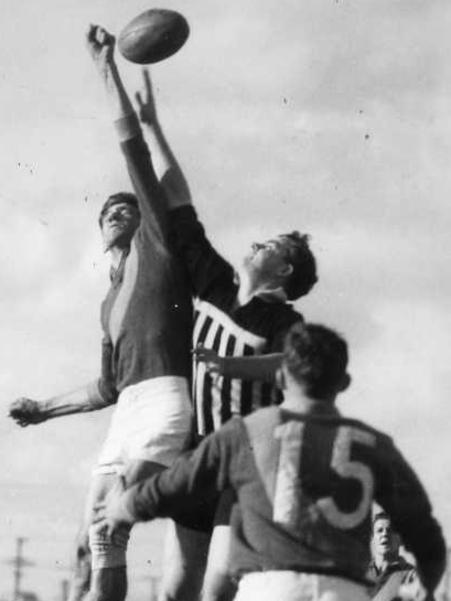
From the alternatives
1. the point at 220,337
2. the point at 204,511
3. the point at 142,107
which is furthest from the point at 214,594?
the point at 142,107

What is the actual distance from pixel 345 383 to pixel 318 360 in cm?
18

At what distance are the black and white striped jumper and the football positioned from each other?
1.28m

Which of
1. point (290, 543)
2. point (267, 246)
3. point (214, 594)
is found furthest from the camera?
point (267, 246)

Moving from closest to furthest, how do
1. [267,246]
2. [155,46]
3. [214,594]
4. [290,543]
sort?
[290,543] → [214,594] → [267,246] → [155,46]

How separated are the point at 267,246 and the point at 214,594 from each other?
1730 mm

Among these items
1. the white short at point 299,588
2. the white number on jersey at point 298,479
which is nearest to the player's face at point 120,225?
the white number on jersey at point 298,479

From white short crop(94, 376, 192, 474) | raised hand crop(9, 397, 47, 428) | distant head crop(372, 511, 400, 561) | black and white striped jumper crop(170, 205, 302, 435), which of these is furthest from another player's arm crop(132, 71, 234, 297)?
distant head crop(372, 511, 400, 561)

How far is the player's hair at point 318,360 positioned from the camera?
6969 mm

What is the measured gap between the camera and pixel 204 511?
8.89 metres

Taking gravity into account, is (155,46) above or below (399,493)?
above

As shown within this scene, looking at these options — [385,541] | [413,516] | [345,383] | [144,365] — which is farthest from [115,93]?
[385,541]

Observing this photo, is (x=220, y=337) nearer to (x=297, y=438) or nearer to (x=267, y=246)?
(x=267, y=246)

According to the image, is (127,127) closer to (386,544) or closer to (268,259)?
(268,259)

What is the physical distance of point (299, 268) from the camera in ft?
30.1
